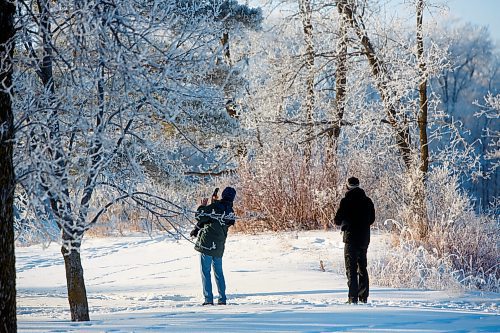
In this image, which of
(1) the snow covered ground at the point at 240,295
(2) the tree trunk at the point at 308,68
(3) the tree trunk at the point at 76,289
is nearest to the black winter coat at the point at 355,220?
(1) the snow covered ground at the point at 240,295

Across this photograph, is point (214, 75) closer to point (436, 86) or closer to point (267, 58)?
point (267, 58)

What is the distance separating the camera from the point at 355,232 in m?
8.08

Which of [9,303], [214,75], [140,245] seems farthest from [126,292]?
[9,303]

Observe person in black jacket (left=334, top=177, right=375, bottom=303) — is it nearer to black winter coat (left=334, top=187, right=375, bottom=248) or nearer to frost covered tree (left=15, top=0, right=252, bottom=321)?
black winter coat (left=334, top=187, right=375, bottom=248)

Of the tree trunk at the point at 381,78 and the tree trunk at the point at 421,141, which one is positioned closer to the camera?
the tree trunk at the point at 421,141

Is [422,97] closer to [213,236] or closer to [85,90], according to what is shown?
[213,236]

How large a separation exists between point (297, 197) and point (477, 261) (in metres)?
5.30

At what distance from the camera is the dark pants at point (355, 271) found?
8102 mm

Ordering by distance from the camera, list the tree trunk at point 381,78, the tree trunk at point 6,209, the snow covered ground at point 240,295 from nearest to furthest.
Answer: the tree trunk at point 6,209, the snow covered ground at point 240,295, the tree trunk at point 381,78

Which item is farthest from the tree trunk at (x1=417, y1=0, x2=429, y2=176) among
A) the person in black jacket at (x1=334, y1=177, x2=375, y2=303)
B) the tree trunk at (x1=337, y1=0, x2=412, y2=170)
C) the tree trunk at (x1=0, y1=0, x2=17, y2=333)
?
the tree trunk at (x1=0, y1=0, x2=17, y2=333)

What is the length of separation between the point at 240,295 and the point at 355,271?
8.05ft

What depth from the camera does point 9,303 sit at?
4.35 metres

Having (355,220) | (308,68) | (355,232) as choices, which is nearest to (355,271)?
(355,232)

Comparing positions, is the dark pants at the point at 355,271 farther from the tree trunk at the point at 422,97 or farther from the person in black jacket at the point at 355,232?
the tree trunk at the point at 422,97
